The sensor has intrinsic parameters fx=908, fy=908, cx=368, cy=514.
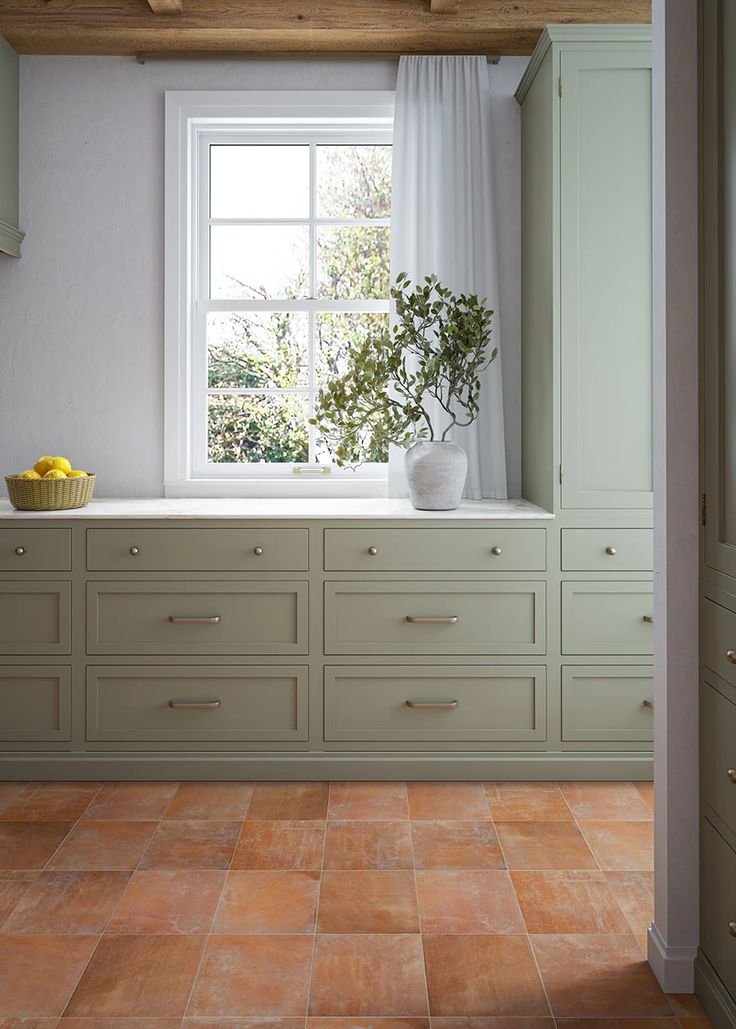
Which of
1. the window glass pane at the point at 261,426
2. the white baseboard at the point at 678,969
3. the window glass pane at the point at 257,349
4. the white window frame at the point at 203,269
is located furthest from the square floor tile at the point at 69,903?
the window glass pane at the point at 257,349

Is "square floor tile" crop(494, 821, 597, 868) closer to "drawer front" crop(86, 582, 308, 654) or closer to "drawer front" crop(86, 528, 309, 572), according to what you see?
"drawer front" crop(86, 582, 308, 654)

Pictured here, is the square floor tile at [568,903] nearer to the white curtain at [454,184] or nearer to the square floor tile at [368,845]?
the square floor tile at [368,845]

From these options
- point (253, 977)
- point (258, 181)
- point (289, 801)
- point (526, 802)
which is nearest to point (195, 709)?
point (289, 801)

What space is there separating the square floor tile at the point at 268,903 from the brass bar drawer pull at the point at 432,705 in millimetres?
807

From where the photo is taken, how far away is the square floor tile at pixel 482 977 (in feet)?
6.28

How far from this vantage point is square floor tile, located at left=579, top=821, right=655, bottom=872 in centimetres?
256

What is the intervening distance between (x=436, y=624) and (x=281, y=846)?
921 mm

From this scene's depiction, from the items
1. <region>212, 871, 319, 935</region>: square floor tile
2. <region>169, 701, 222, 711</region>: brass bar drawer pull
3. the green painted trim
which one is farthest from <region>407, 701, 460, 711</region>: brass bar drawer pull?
the green painted trim

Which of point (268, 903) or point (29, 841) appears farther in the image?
point (29, 841)

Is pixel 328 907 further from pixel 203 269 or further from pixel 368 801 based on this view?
pixel 203 269

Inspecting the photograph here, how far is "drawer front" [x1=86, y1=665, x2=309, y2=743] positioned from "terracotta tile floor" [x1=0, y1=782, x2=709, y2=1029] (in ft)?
0.59

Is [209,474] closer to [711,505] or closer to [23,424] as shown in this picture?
[23,424]

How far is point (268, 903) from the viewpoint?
234 centimetres

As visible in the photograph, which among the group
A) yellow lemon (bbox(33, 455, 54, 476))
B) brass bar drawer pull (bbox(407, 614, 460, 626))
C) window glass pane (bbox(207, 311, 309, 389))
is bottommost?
brass bar drawer pull (bbox(407, 614, 460, 626))
